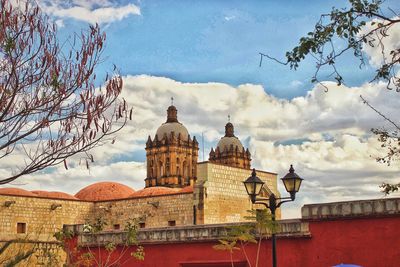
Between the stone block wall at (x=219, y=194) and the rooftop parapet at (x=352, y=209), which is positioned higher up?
the stone block wall at (x=219, y=194)

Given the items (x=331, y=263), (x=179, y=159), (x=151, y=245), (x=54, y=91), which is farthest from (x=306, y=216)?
(x=179, y=159)

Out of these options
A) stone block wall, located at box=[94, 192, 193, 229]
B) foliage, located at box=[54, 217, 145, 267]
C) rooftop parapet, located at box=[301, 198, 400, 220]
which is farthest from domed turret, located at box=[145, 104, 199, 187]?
rooftop parapet, located at box=[301, 198, 400, 220]

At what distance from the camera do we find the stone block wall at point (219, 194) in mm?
27016

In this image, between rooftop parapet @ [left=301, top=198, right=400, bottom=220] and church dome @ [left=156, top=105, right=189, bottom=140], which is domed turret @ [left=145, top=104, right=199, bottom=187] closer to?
church dome @ [left=156, top=105, right=189, bottom=140]

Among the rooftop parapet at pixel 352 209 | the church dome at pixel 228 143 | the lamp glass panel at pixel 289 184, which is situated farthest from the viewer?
the church dome at pixel 228 143

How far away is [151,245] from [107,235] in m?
1.67

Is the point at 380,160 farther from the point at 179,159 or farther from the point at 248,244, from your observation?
the point at 179,159

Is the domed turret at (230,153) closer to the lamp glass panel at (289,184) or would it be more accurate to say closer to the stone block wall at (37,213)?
the stone block wall at (37,213)

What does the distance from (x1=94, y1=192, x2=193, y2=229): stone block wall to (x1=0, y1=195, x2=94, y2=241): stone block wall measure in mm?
1457

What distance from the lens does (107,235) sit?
14.3 m

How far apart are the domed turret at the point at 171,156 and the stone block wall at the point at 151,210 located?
13.3 meters

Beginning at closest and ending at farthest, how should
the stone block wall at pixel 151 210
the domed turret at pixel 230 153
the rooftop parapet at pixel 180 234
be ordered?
the rooftop parapet at pixel 180 234 → the stone block wall at pixel 151 210 → the domed turret at pixel 230 153

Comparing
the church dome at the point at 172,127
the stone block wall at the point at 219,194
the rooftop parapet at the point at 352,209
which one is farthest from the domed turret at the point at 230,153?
the rooftop parapet at the point at 352,209

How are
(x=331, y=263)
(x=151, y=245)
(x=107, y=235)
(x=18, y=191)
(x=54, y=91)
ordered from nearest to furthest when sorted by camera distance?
(x=54, y=91) < (x=331, y=263) < (x=151, y=245) < (x=107, y=235) < (x=18, y=191)
